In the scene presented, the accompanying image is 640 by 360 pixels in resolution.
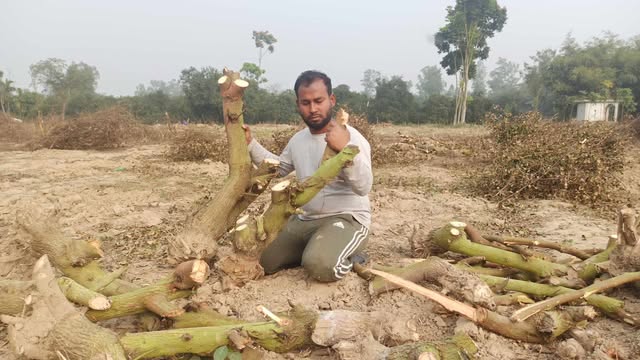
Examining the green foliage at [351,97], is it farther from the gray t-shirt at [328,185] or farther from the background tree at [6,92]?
the gray t-shirt at [328,185]

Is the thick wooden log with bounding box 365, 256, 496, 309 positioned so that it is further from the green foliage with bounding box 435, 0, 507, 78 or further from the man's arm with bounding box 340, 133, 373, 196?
the green foliage with bounding box 435, 0, 507, 78

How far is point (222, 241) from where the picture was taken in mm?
3836

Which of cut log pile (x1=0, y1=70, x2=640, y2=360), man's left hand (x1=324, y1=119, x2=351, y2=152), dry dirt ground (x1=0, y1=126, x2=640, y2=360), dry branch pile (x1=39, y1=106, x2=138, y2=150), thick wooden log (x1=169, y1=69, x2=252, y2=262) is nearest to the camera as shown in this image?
cut log pile (x1=0, y1=70, x2=640, y2=360)

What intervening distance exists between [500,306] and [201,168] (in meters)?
5.85

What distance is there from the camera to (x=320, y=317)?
79.4 inches

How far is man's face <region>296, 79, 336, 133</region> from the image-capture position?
2814 mm

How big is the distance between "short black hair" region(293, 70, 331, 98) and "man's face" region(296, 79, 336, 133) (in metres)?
0.02

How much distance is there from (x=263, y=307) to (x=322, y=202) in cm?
102

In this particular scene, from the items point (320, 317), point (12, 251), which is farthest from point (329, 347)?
point (12, 251)

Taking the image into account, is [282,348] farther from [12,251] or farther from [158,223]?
[158,223]

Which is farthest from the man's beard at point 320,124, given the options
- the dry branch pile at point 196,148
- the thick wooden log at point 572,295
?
the dry branch pile at point 196,148

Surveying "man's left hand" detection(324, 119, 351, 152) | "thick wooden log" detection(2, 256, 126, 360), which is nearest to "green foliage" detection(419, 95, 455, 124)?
"man's left hand" detection(324, 119, 351, 152)

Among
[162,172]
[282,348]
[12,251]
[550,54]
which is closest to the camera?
[282,348]

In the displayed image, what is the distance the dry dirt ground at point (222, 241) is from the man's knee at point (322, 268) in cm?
7
